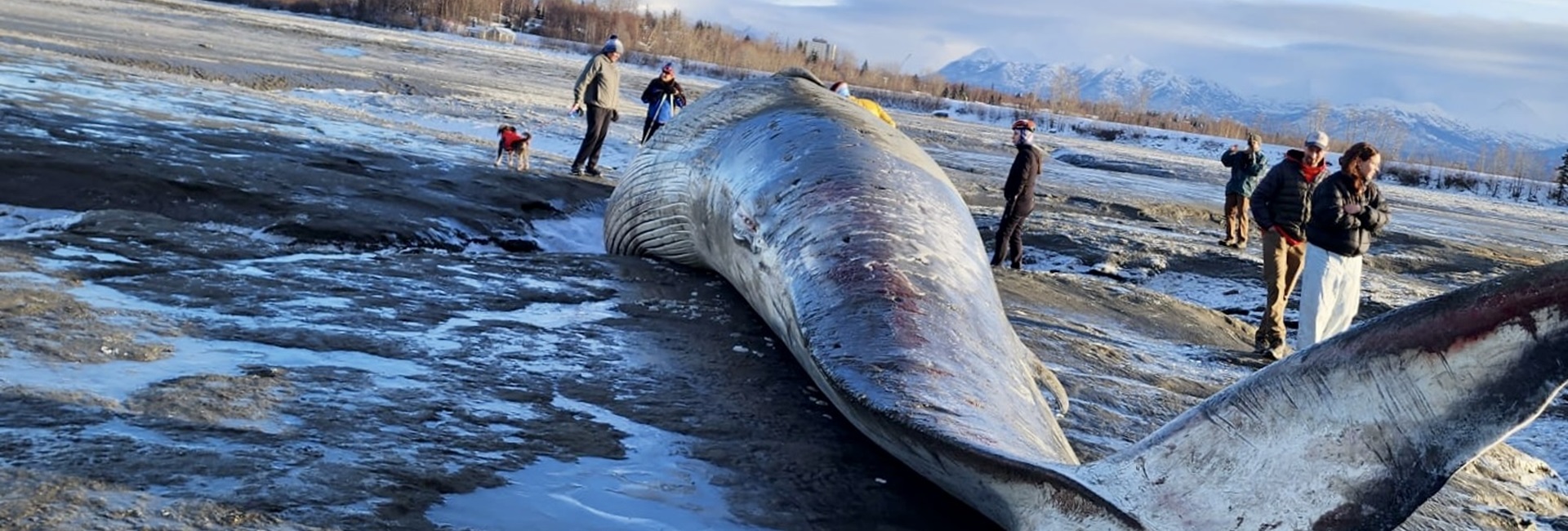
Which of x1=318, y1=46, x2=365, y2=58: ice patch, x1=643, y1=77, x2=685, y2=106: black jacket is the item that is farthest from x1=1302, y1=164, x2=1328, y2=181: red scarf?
x1=318, y1=46, x2=365, y2=58: ice patch

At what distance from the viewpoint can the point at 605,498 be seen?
3.54 metres

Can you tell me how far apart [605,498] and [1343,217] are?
613 cm

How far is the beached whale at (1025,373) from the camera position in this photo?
2400mm

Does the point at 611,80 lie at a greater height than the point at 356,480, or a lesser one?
greater

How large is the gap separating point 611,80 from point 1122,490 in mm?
12188

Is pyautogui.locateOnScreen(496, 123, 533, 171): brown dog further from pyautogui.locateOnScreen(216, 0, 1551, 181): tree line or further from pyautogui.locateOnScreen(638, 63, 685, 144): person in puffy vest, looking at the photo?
pyautogui.locateOnScreen(216, 0, 1551, 181): tree line

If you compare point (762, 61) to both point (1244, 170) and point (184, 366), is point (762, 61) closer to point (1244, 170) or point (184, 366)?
point (1244, 170)

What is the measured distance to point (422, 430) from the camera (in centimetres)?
384

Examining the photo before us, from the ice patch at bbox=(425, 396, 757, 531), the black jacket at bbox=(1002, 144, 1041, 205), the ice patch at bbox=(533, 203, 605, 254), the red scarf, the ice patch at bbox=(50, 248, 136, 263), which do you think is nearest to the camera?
the ice patch at bbox=(425, 396, 757, 531)

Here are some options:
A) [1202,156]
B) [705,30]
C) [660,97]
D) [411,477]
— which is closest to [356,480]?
[411,477]

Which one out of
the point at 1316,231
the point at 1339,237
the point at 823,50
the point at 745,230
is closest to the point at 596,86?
the point at 1316,231

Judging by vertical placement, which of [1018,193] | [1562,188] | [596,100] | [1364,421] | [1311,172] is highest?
[1562,188]

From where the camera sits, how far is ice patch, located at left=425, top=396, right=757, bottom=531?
3.31m

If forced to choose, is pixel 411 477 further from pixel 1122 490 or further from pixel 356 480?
pixel 1122 490
